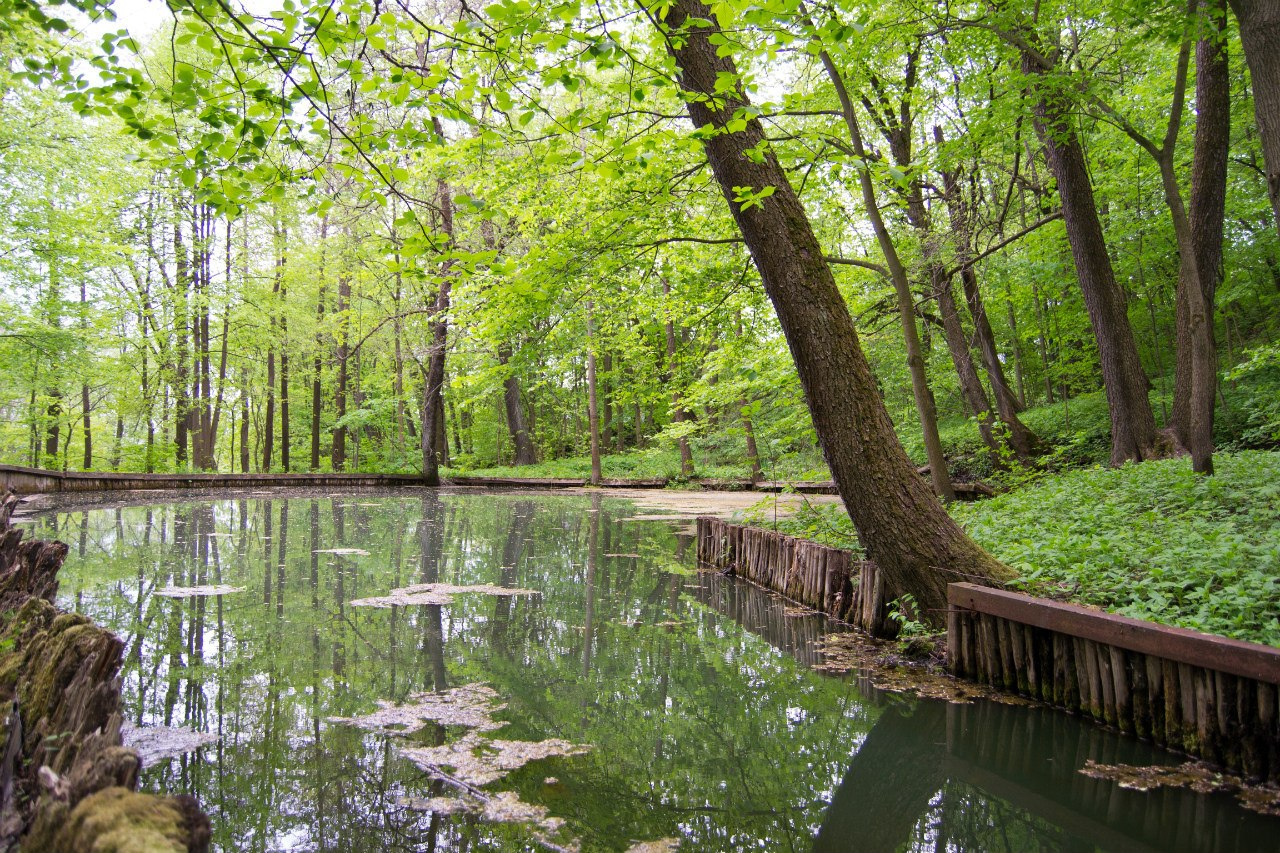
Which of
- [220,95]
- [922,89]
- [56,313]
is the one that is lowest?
[220,95]

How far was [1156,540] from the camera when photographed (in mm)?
4500

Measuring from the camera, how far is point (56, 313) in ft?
52.9

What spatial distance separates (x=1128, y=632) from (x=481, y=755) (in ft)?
9.02

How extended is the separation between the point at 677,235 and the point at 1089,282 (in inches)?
226

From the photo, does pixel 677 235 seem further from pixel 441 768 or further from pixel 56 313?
pixel 56 313

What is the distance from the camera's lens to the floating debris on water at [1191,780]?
2600 millimetres

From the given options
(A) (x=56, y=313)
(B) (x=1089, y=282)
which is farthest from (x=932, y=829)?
(A) (x=56, y=313)

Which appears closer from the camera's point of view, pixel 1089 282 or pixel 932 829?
pixel 932 829

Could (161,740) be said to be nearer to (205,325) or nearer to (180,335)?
(205,325)

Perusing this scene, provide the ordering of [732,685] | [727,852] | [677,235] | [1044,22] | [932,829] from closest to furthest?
[727,852], [932,829], [732,685], [677,235], [1044,22]

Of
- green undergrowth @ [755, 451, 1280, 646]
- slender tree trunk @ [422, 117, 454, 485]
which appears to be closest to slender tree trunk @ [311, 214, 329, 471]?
slender tree trunk @ [422, 117, 454, 485]

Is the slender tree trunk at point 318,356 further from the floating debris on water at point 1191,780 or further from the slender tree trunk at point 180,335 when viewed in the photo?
the floating debris on water at point 1191,780

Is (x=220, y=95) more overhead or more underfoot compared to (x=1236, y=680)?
more overhead

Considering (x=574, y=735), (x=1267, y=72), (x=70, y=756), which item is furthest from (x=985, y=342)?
(x=70, y=756)
